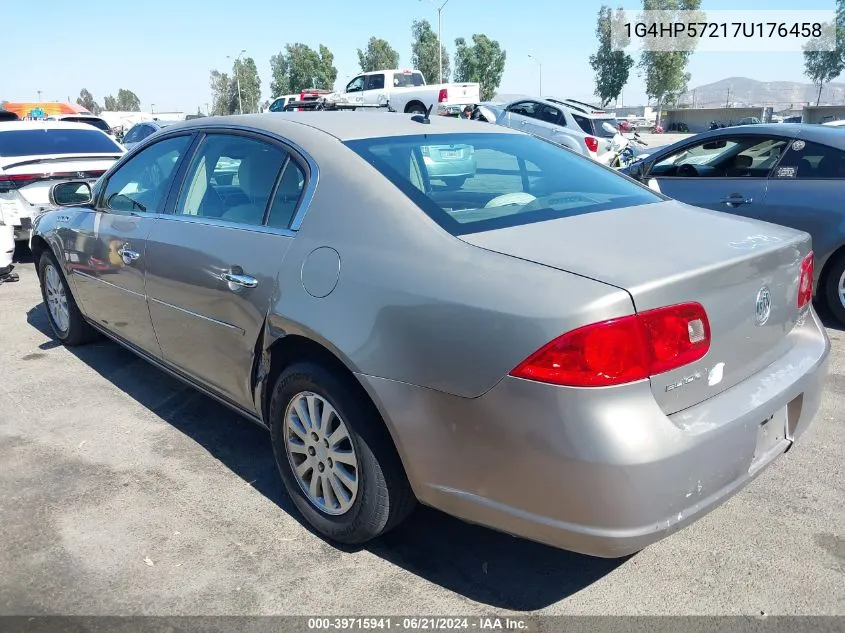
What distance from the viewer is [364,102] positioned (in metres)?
28.7

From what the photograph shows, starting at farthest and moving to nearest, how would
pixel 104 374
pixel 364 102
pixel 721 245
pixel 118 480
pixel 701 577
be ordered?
pixel 364 102 < pixel 104 374 < pixel 118 480 < pixel 701 577 < pixel 721 245

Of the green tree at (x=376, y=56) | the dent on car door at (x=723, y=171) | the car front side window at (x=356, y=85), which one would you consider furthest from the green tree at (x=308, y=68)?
the dent on car door at (x=723, y=171)

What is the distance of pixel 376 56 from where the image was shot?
249 ft

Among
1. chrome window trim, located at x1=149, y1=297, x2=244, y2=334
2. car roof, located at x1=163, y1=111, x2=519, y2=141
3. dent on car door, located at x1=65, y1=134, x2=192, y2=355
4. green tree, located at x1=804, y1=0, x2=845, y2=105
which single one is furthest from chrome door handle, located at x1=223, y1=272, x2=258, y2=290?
green tree, located at x1=804, y1=0, x2=845, y2=105

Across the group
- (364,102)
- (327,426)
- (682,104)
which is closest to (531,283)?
(327,426)

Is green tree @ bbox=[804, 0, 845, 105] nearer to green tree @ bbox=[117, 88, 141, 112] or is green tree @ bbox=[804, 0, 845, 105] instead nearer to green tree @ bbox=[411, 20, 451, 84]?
green tree @ bbox=[411, 20, 451, 84]

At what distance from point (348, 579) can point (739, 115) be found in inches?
3000

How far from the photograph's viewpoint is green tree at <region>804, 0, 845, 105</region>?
235 ft

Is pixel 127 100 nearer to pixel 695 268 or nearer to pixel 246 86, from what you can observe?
pixel 246 86

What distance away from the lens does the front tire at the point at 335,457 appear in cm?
247

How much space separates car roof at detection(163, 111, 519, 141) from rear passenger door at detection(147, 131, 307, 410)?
0.31ft

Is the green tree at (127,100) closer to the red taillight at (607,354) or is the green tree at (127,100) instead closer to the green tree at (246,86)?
the green tree at (246,86)

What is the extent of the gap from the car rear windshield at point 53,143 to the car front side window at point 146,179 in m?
4.87

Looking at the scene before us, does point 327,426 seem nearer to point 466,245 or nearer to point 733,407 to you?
point 466,245
